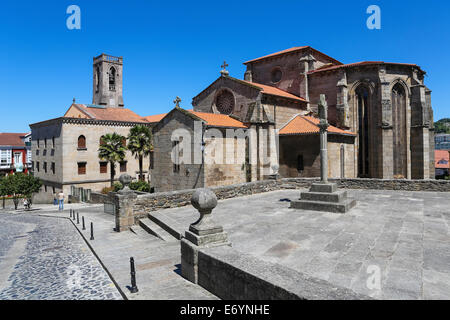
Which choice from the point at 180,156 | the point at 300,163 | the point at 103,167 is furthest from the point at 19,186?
the point at 300,163

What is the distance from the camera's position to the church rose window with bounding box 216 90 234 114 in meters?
25.8

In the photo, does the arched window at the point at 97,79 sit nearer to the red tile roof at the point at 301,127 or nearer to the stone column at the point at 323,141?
the red tile roof at the point at 301,127

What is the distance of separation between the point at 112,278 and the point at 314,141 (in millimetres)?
18867

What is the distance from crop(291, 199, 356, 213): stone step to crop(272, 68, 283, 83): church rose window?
2240 centimetres

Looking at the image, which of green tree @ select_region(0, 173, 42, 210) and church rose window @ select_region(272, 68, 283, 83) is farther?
green tree @ select_region(0, 173, 42, 210)

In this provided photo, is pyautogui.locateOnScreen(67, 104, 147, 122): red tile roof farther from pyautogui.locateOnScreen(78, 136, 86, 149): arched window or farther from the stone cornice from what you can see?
pyautogui.locateOnScreen(78, 136, 86, 149): arched window

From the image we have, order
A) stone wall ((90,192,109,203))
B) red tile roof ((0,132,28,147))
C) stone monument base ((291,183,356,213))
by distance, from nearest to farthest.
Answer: stone monument base ((291,183,356,213)) → stone wall ((90,192,109,203)) → red tile roof ((0,132,28,147))

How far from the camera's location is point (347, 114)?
86.7 ft

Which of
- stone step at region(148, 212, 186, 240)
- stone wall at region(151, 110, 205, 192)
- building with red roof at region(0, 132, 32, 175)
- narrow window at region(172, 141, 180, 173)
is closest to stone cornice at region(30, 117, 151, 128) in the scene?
Answer: building with red roof at region(0, 132, 32, 175)

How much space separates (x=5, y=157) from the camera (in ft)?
154

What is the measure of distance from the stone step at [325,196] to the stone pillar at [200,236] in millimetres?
6802

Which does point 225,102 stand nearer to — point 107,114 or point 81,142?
point 81,142
